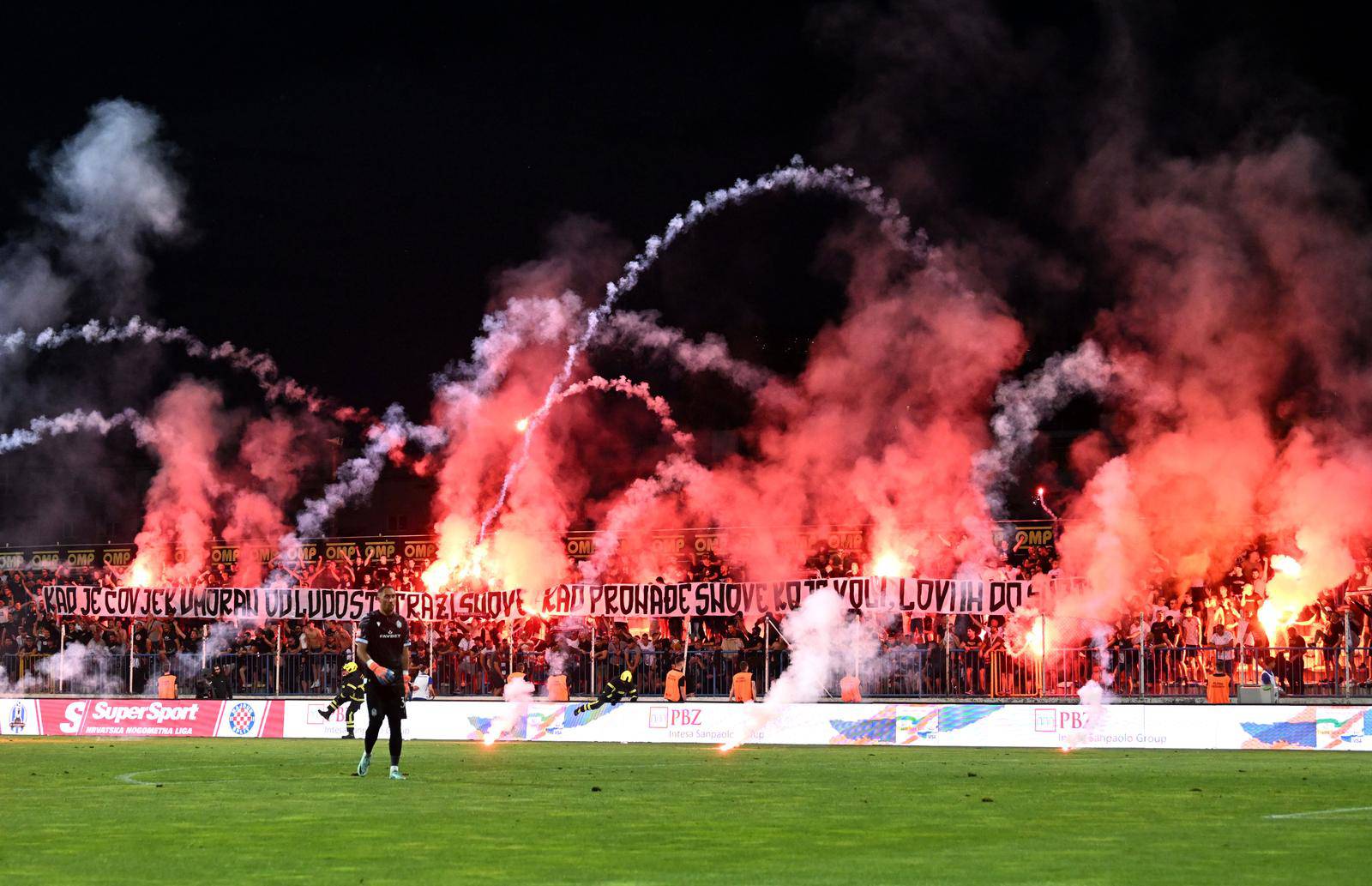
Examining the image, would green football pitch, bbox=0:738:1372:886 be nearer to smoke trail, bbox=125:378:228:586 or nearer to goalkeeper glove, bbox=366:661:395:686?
goalkeeper glove, bbox=366:661:395:686

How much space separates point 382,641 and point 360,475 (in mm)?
42599

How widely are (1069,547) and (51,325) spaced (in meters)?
33.3

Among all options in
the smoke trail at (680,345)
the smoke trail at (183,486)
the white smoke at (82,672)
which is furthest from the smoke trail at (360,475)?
the white smoke at (82,672)

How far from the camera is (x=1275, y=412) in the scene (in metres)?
43.3

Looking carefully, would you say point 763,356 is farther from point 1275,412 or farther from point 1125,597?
point 1125,597

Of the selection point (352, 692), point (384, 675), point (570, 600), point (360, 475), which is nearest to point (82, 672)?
point (570, 600)

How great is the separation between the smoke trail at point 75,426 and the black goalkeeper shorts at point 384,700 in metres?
47.6

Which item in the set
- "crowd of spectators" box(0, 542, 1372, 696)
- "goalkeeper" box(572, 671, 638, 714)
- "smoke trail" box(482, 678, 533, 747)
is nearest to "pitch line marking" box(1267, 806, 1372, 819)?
"crowd of spectators" box(0, 542, 1372, 696)

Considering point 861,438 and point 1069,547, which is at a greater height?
point 861,438

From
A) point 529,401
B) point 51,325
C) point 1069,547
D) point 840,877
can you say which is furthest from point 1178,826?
point 51,325

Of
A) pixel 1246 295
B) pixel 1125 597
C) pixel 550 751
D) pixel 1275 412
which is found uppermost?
pixel 1246 295

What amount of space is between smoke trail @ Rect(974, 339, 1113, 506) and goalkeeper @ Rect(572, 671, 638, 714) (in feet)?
54.7

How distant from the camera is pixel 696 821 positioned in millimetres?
15281

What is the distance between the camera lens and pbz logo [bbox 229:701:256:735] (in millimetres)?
36125
